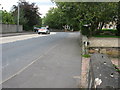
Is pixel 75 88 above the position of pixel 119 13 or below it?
below

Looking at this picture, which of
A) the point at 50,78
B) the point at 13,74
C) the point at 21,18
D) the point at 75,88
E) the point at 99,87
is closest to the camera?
the point at 99,87

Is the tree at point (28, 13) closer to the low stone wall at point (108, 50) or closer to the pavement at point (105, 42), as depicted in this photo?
the pavement at point (105, 42)

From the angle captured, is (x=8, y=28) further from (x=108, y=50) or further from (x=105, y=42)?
(x=108, y=50)

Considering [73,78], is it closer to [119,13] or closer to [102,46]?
[102,46]

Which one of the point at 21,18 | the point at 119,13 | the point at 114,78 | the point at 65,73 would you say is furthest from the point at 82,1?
the point at 21,18

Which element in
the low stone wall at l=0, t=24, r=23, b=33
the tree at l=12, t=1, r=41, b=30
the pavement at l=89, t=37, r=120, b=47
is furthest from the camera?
the tree at l=12, t=1, r=41, b=30

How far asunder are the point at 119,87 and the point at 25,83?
143 inches

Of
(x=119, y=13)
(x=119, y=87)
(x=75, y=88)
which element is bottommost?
(x=75, y=88)

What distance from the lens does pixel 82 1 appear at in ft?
42.3

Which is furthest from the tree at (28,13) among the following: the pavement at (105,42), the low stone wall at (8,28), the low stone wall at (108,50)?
the low stone wall at (108,50)

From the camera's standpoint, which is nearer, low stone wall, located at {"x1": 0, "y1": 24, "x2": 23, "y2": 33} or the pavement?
the pavement

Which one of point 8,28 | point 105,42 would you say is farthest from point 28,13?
point 105,42

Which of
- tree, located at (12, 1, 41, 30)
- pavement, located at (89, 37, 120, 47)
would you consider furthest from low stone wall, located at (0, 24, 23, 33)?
pavement, located at (89, 37, 120, 47)

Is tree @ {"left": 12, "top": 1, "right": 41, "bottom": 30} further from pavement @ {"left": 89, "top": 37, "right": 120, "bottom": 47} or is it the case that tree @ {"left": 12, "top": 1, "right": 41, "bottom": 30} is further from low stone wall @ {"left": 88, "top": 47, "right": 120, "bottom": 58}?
low stone wall @ {"left": 88, "top": 47, "right": 120, "bottom": 58}
